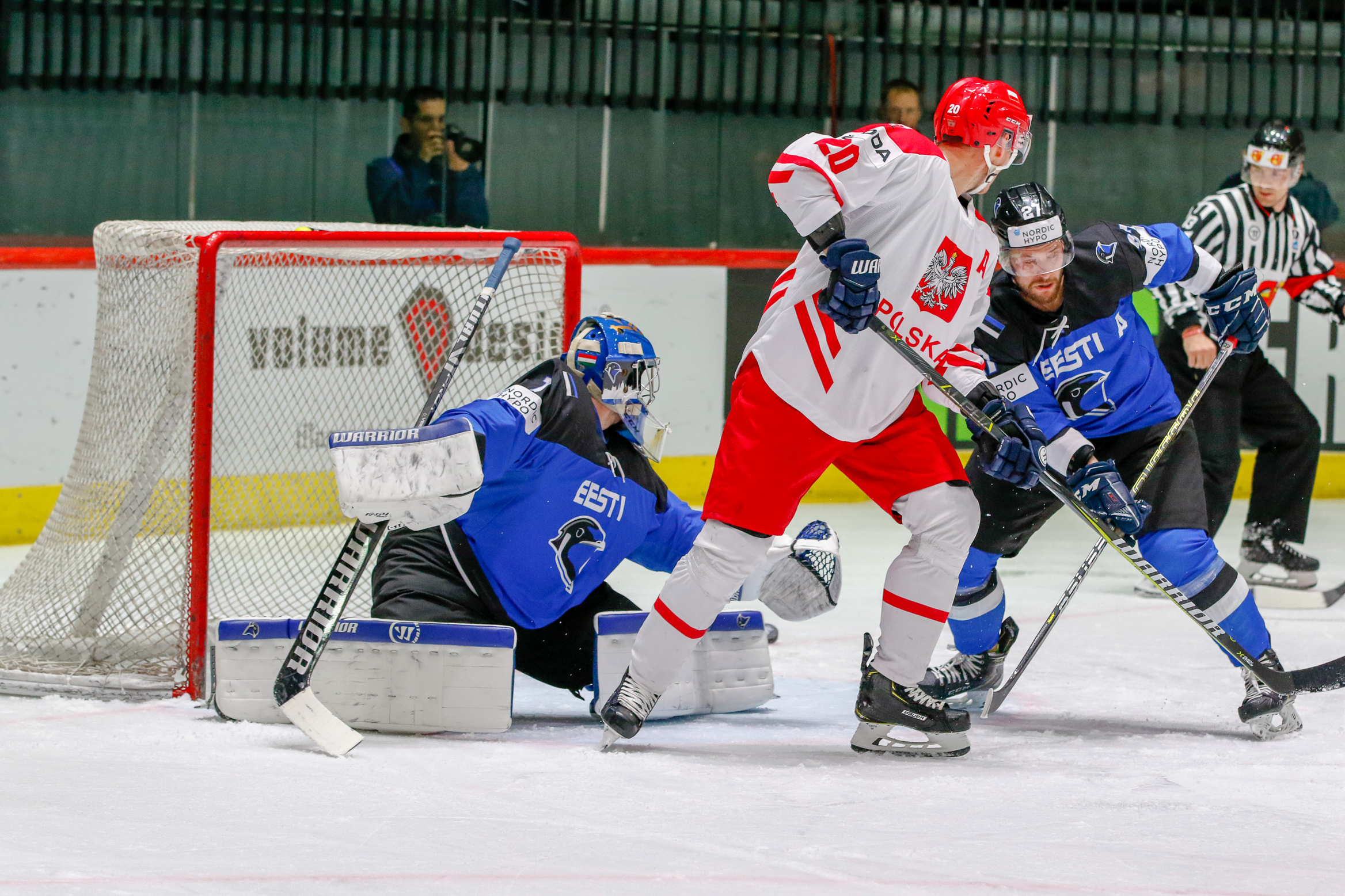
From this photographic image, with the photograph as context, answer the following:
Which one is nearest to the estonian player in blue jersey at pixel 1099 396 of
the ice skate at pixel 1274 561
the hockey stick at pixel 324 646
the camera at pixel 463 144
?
the hockey stick at pixel 324 646

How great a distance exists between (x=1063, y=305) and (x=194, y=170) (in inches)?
160

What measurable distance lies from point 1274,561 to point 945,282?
7.46 ft

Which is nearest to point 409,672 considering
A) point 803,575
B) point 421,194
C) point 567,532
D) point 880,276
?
point 567,532

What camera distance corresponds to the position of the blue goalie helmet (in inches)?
109

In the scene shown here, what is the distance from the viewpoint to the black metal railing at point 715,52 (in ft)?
18.9

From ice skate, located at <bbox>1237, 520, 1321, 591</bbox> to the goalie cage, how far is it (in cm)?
204

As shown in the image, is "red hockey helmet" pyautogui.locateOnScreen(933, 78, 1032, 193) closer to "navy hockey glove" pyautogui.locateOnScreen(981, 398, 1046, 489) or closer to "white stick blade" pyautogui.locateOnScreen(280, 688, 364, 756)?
"navy hockey glove" pyautogui.locateOnScreen(981, 398, 1046, 489)

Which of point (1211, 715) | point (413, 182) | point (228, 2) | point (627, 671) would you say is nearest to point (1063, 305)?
point (1211, 715)

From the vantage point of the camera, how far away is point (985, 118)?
2547 millimetres

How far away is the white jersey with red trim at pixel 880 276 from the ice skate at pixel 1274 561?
7.11 ft

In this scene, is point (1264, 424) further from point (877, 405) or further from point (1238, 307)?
point (877, 405)

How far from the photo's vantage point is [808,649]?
3590mm

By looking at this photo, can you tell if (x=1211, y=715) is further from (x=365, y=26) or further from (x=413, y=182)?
(x=365, y=26)

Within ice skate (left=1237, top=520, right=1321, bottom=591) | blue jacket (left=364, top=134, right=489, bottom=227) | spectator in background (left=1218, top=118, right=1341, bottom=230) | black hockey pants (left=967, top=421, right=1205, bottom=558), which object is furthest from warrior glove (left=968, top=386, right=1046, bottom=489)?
spectator in background (left=1218, top=118, right=1341, bottom=230)
